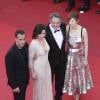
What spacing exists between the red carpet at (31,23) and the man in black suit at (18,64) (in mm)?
1329

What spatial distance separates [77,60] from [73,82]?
379 mm

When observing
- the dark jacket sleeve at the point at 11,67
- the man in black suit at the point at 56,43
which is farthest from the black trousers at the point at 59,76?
the dark jacket sleeve at the point at 11,67

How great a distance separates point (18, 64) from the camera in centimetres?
490

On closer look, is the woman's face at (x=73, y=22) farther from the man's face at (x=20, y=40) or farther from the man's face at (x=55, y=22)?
the man's face at (x=20, y=40)

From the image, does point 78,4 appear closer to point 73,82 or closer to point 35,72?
point 73,82

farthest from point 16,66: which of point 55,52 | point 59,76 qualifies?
point 59,76

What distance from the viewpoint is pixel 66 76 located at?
5.84m

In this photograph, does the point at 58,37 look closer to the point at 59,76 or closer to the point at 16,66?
Result: the point at 59,76

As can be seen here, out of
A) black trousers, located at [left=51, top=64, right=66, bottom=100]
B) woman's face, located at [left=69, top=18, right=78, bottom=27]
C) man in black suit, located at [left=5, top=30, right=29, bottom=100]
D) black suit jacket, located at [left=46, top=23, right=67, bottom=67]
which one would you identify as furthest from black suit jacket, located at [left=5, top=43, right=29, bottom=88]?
woman's face, located at [left=69, top=18, right=78, bottom=27]

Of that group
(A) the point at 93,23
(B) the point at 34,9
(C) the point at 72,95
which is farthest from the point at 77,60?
(B) the point at 34,9

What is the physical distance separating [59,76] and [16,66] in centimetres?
110

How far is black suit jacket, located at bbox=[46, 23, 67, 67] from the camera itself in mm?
5438

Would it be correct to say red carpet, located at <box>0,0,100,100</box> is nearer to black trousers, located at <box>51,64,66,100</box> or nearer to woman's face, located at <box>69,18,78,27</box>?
black trousers, located at <box>51,64,66,100</box>

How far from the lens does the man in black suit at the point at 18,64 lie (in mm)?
4828
